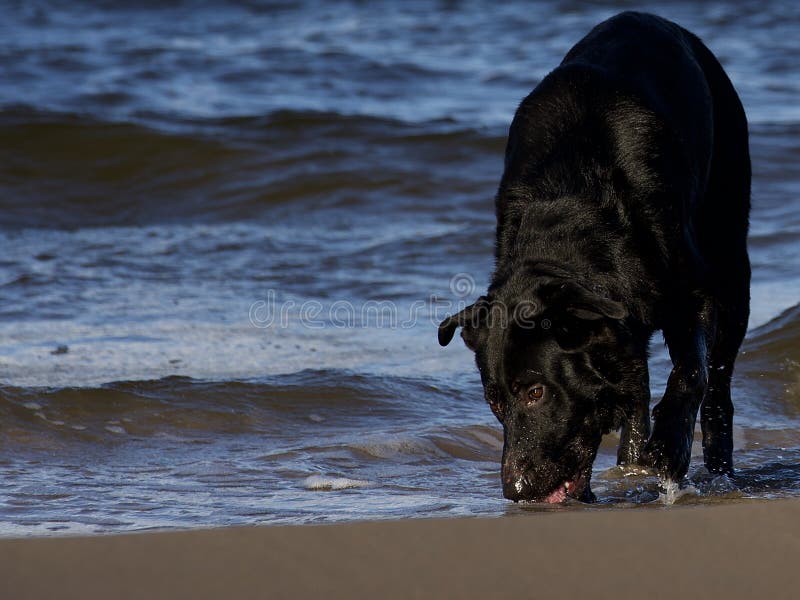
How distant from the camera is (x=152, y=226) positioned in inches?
386

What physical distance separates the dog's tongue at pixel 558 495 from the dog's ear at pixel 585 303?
1.90 feet

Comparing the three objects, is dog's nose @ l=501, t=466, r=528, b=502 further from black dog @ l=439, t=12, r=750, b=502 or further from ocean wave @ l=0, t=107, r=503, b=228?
ocean wave @ l=0, t=107, r=503, b=228

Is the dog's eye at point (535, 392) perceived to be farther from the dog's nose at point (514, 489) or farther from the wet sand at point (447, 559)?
the wet sand at point (447, 559)

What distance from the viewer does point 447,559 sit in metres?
3.23

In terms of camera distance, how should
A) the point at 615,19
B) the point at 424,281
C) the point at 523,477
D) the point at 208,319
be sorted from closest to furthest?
the point at 523,477 → the point at 615,19 → the point at 208,319 → the point at 424,281

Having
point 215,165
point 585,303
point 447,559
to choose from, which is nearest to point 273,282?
point 215,165

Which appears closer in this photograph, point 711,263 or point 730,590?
point 730,590

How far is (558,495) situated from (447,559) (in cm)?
90

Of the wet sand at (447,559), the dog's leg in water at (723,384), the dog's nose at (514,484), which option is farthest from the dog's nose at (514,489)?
the dog's leg in water at (723,384)

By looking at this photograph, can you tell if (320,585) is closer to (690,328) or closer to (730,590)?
(730,590)

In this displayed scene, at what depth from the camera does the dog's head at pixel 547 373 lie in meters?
3.96

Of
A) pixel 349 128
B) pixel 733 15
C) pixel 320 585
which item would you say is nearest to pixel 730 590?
pixel 320 585

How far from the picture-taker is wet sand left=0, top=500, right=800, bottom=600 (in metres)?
3.06

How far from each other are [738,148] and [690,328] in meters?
1.15
